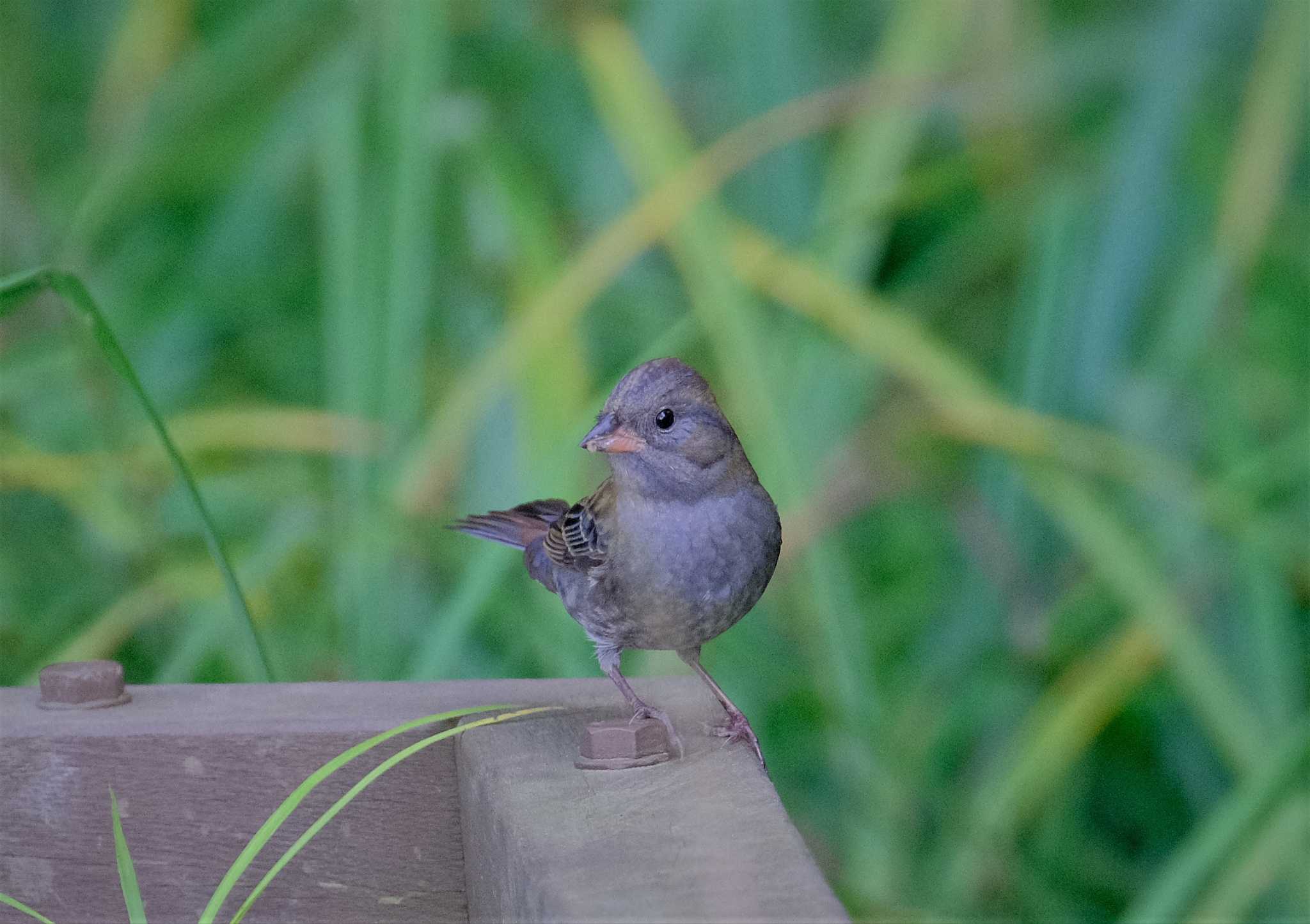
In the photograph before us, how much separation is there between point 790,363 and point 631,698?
1.10m

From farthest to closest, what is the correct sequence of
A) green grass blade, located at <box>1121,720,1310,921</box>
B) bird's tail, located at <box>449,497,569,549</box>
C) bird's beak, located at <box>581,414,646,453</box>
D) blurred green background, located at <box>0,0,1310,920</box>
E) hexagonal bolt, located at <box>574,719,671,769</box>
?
blurred green background, located at <box>0,0,1310,920</box>
green grass blade, located at <box>1121,720,1310,921</box>
bird's tail, located at <box>449,497,569,549</box>
bird's beak, located at <box>581,414,646,453</box>
hexagonal bolt, located at <box>574,719,671,769</box>

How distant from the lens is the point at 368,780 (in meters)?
1.02

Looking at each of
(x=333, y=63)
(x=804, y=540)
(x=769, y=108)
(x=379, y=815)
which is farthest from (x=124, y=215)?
(x=379, y=815)


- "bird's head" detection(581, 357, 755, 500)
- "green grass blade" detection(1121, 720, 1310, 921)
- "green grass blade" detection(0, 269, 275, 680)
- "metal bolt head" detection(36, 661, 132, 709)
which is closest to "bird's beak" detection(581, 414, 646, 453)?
"bird's head" detection(581, 357, 755, 500)

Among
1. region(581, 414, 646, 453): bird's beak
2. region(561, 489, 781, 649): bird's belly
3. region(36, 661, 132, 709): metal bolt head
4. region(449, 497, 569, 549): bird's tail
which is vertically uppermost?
region(581, 414, 646, 453): bird's beak

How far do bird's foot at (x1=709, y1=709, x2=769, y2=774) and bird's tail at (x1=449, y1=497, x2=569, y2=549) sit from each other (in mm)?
256

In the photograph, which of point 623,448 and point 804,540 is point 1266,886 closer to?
point 804,540

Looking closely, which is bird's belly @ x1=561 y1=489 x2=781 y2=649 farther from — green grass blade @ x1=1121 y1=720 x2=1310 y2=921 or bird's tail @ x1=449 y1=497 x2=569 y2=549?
green grass blade @ x1=1121 y1=720 x2=1310 y2=921

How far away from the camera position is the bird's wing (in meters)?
1.22

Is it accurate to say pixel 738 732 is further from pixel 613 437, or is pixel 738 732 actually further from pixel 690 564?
pixel 613 437

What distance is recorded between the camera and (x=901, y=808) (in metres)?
1.95

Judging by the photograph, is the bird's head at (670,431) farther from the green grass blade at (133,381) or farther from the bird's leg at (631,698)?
the green grass blade at (133,381)

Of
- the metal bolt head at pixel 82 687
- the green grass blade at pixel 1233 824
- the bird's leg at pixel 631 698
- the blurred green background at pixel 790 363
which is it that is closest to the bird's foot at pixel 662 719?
the bird's leg at pixel 631 698

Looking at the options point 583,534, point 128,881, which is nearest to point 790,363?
point 583,534
